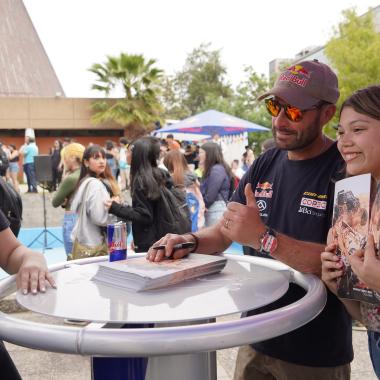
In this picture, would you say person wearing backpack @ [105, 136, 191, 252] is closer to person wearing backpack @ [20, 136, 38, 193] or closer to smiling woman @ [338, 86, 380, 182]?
smiling woman @ [338, 86, 380, 182]

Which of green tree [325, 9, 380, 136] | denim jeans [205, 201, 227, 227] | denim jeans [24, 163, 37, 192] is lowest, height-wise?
denim jeans [24, 163, 37, 192]

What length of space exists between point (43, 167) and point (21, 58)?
33378 millimetres

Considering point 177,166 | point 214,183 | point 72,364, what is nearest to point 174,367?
point 72,364

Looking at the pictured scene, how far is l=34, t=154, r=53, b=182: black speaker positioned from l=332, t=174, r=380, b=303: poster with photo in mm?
7557

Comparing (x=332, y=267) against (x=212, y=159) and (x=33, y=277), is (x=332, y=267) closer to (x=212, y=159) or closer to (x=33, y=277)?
(x=33, y=277)

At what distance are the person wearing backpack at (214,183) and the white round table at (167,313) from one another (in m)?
4.50

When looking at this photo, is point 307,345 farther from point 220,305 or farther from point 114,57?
point 114,57

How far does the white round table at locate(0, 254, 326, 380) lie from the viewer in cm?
105

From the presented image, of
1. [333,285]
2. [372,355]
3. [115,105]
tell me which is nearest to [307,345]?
[372,355]

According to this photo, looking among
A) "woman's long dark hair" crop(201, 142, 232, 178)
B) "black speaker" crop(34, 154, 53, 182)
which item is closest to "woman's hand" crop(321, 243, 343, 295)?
"woman's long dark hair" crop(201, 142, 232, 178)

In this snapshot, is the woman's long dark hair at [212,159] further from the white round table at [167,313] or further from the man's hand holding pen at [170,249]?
the white round table at [167,313]

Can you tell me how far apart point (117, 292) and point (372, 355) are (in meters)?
0.84

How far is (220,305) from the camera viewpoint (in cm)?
126

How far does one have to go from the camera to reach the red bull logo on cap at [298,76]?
1894 millimetres
